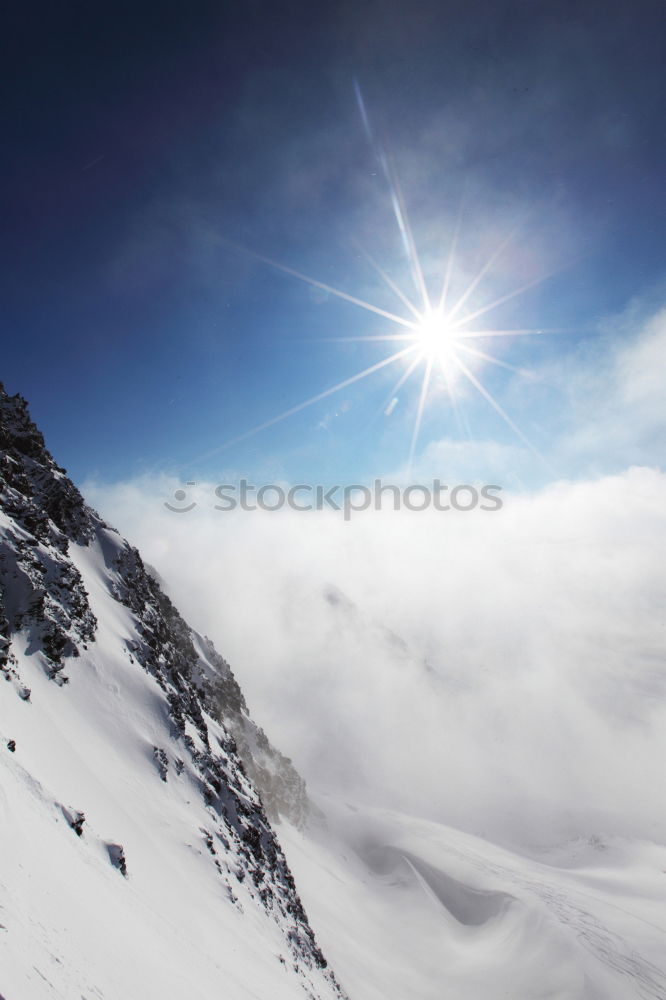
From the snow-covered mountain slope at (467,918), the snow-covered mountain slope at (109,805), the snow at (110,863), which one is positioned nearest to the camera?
the snow at (110,863)

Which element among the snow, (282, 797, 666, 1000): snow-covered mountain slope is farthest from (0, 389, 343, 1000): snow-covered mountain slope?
(282, 797, 666, 1000): snow-covered mountain slope

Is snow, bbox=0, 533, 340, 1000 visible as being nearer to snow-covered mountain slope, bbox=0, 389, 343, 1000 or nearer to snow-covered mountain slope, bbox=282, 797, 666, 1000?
snow-covered mountain slope, bbox=0, 389, 343, 1000

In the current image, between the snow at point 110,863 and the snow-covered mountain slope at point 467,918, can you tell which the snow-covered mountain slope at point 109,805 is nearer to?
the snow at point 110,863

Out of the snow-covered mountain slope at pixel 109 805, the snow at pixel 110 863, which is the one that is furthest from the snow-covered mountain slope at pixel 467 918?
the snow at pixel 110 863

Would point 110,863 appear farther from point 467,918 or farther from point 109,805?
point 467,918

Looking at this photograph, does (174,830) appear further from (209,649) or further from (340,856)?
(340,856)

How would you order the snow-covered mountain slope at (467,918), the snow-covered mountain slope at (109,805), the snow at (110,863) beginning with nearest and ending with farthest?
the snow at (110,863) < the snow-covered mountain slope at (109,805) < the snow-covered mountain slope at (467,918)
